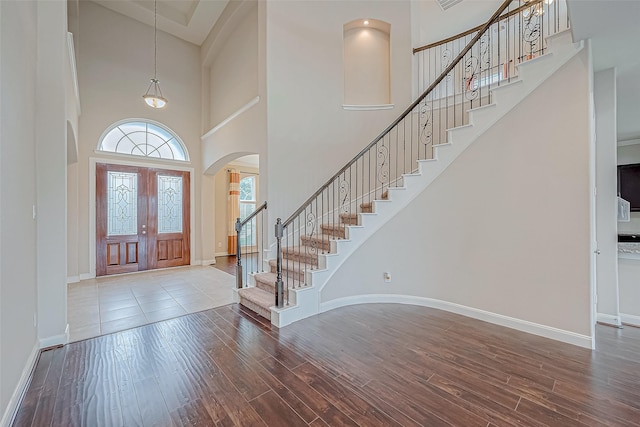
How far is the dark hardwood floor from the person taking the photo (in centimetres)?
173

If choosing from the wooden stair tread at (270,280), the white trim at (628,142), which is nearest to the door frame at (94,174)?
the wooden stair tread at (270,280)

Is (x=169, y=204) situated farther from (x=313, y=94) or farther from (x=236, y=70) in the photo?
(x=313, y=94)

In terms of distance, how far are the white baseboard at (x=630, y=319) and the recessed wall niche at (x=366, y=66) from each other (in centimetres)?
460

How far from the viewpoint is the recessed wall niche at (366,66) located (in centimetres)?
515

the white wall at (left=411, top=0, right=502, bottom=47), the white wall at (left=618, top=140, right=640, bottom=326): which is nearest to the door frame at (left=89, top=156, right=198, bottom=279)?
the white wall at (left=411, top=0, right=502, bottom=47)

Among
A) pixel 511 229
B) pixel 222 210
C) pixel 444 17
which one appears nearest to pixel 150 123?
pixel 222 210

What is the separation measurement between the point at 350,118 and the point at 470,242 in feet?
9.90

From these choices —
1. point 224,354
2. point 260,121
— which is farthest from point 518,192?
point 260,121

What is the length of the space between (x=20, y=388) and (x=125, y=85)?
20.0ft

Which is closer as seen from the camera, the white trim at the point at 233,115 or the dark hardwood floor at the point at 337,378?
the dark hardwood floor at the point at 337,378

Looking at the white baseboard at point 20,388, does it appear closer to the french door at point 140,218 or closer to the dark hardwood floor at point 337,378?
the dark hardwood floor at point 337,378

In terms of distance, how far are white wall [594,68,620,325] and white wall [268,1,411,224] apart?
102 inches

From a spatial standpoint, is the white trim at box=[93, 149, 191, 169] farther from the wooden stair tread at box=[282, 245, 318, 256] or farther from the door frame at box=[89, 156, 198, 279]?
the wooden stair tread at box=[282, 245, 318, 256]

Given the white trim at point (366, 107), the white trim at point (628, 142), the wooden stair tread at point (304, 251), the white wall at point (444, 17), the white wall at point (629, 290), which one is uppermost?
the white wall at point (444, 17)
